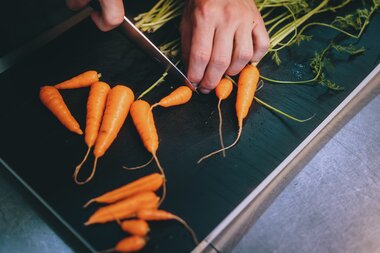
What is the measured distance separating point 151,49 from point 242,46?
0.42 meters

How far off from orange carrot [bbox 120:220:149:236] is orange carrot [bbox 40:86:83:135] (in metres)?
0.48

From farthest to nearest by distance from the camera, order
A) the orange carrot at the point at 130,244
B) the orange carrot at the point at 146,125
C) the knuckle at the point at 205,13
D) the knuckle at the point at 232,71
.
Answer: the knuckle at the point at 232,71, the knuckle at the point at 205,13, the orange carrot at the point at 146,125, the orange carrot at the point at 130,244

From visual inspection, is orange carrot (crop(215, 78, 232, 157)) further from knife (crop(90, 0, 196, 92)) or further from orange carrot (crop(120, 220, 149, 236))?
orange carrot (crop(120, 220, 149, 236))

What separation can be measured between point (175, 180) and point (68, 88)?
68 centimetres

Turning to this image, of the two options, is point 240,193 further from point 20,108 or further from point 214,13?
point 20,108

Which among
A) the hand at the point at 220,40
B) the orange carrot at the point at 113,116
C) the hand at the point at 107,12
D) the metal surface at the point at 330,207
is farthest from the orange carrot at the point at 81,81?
the metal surface at the point at 330,207

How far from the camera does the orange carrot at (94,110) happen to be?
62.1 inches

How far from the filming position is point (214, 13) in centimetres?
167

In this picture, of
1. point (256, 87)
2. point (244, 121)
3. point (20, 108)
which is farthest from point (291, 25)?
point (20, 108)

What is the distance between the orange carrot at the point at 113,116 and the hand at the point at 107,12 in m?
0.27

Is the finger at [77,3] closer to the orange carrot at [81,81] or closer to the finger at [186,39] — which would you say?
the orange carrot at [81,81]

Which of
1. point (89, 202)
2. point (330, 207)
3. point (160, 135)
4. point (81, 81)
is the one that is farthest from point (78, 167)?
point (330, 207)

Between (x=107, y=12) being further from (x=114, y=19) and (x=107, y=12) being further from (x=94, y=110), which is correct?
(x=94, y=110)

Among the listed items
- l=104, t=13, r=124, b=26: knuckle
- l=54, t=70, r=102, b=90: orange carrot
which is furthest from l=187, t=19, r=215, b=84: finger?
l=54, t=70, r=102, b=90: orange carrot
